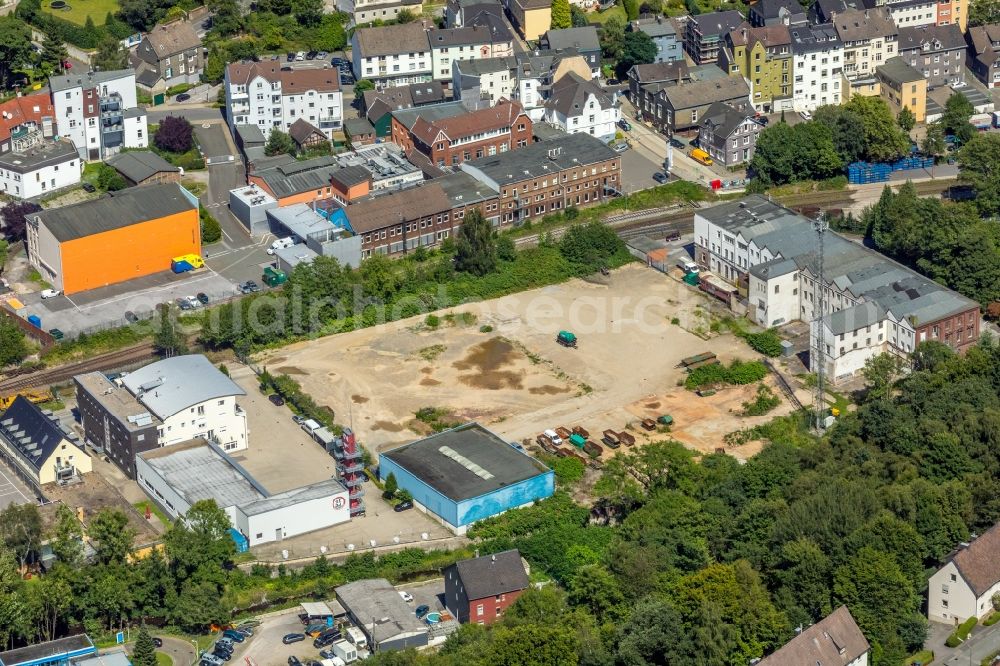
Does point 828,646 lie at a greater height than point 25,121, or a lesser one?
lesser

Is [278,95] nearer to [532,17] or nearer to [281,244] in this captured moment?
[281,244]

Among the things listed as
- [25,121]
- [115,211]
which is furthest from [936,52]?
[25,121]

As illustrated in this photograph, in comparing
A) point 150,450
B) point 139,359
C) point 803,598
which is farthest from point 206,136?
point 803,598

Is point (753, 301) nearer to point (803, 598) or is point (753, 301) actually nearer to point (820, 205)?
point (820, 205)

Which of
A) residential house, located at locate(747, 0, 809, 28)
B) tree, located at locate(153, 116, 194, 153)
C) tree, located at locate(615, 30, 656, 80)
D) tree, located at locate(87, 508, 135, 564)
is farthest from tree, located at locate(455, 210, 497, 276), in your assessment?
residential house, located at locate(747, 0, 809, 28)

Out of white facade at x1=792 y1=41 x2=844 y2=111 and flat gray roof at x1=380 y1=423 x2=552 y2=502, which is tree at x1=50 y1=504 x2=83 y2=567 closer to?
flat gray roof at x1=380 y1=423 x2=552 y2=502

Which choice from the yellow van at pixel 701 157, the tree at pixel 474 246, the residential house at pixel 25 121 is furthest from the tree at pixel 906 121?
the residential house at pixel 25 121
